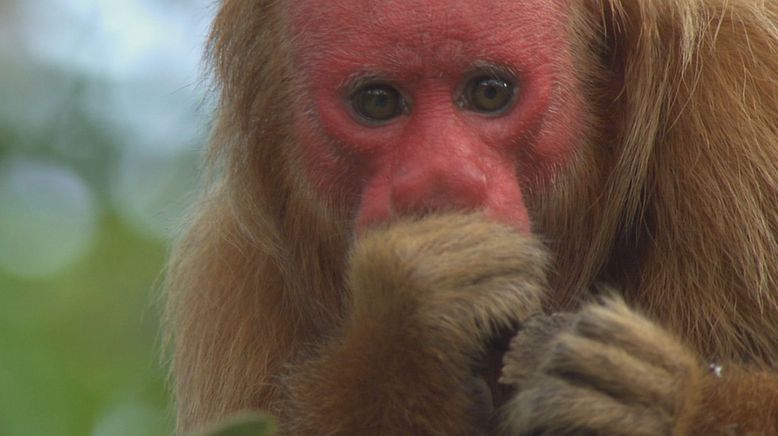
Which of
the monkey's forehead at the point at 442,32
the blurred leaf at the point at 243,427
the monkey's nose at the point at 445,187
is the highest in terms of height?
the monkey's forehead at the point at 442,32

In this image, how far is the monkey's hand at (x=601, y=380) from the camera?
13.2 feet

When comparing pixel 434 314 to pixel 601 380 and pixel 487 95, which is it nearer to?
pixel 601 380

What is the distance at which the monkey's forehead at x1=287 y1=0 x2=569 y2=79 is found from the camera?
4621mm

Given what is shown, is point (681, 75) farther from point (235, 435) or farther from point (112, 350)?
point (112, 350)

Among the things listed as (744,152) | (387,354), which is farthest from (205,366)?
(744,152)

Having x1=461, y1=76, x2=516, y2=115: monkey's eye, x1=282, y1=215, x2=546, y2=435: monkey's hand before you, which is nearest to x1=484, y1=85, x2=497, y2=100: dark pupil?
x1=461, y1=76, x2=516, y2=115: monkey's eye

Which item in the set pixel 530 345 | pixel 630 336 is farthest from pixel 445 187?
pixel 630 336

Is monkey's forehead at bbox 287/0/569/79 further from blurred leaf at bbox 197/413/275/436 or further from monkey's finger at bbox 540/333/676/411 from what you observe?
blurred leaf at bbox 197/413/275/436

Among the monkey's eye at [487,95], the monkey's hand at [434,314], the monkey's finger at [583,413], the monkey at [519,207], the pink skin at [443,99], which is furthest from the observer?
the monkey's eye at [487,95]

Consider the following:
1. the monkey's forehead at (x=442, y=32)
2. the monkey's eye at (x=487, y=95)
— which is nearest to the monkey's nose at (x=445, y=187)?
the monkey's eye at (x=487, y=95)

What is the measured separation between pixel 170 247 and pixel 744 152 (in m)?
2.81

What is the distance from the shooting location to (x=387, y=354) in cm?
437

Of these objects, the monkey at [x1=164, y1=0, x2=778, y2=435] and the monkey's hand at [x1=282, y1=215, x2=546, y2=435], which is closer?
the monkey at [x1=164, y1=0, x2=778, y2=435]

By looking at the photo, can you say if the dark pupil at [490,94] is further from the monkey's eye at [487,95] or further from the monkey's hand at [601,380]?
the monkey's hand at [601,380]
